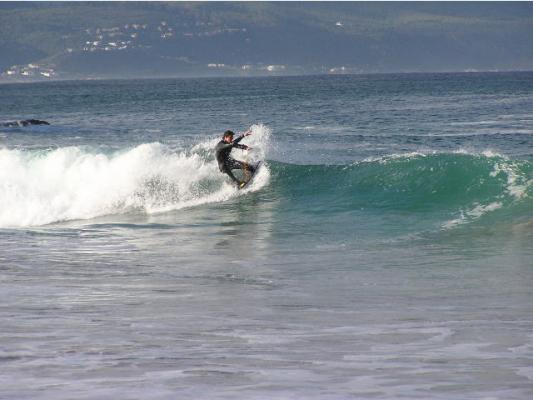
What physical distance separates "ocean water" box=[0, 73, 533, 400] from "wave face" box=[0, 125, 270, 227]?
73 millimetres

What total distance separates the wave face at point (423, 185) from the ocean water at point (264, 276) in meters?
0.06

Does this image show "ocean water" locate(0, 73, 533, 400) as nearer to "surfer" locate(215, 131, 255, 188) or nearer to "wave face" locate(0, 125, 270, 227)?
"wave face" locate(0, 125, 270, 227)

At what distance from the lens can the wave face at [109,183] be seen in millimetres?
24141

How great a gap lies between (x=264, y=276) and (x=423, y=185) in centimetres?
997

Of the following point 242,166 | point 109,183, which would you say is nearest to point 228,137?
point 242,166

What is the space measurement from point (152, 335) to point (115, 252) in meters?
6.63

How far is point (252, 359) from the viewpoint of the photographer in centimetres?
973

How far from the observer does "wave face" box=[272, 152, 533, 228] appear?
843 inches

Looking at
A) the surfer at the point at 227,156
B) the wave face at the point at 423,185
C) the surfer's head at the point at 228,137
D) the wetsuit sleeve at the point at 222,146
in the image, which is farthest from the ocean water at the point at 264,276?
the surfer's head at the point at 228,137

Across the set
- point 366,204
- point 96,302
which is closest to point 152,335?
point 96,302

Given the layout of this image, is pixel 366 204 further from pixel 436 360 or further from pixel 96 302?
pixel 436 360

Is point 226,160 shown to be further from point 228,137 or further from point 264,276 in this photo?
point 264,276

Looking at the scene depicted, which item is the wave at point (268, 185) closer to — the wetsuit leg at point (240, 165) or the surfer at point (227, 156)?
the wetsuit leg at point (240, 165)

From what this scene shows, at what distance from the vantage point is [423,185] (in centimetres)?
2366
